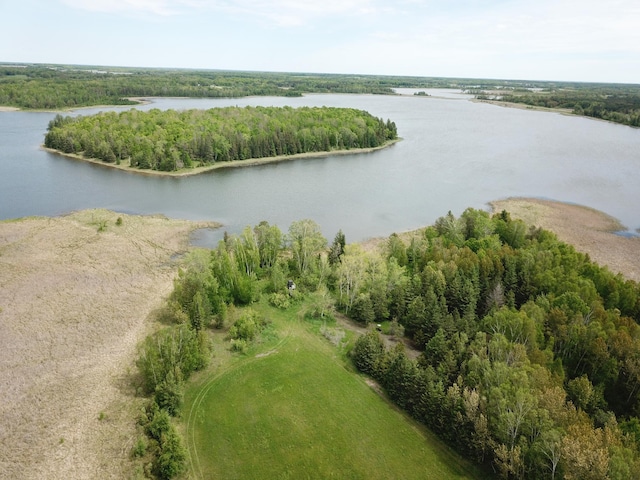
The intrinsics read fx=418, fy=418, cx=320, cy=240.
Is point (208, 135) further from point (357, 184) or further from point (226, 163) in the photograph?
point (357, 184)

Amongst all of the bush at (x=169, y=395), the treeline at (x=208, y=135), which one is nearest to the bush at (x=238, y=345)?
the bush at (x=169, y=395)

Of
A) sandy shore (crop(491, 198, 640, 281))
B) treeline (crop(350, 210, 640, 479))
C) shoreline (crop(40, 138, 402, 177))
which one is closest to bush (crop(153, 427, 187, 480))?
treeline (crop(350, 210, 640, 479))

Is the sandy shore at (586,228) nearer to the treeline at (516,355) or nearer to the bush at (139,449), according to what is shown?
the treeline at (516,355)

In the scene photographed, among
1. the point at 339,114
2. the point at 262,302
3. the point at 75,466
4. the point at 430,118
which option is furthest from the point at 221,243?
the point at 430,118

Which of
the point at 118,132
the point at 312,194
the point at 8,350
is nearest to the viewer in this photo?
the point at 8,350

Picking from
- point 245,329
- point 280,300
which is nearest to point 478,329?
point 280,300

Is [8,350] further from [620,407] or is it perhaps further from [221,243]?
[620,407]
